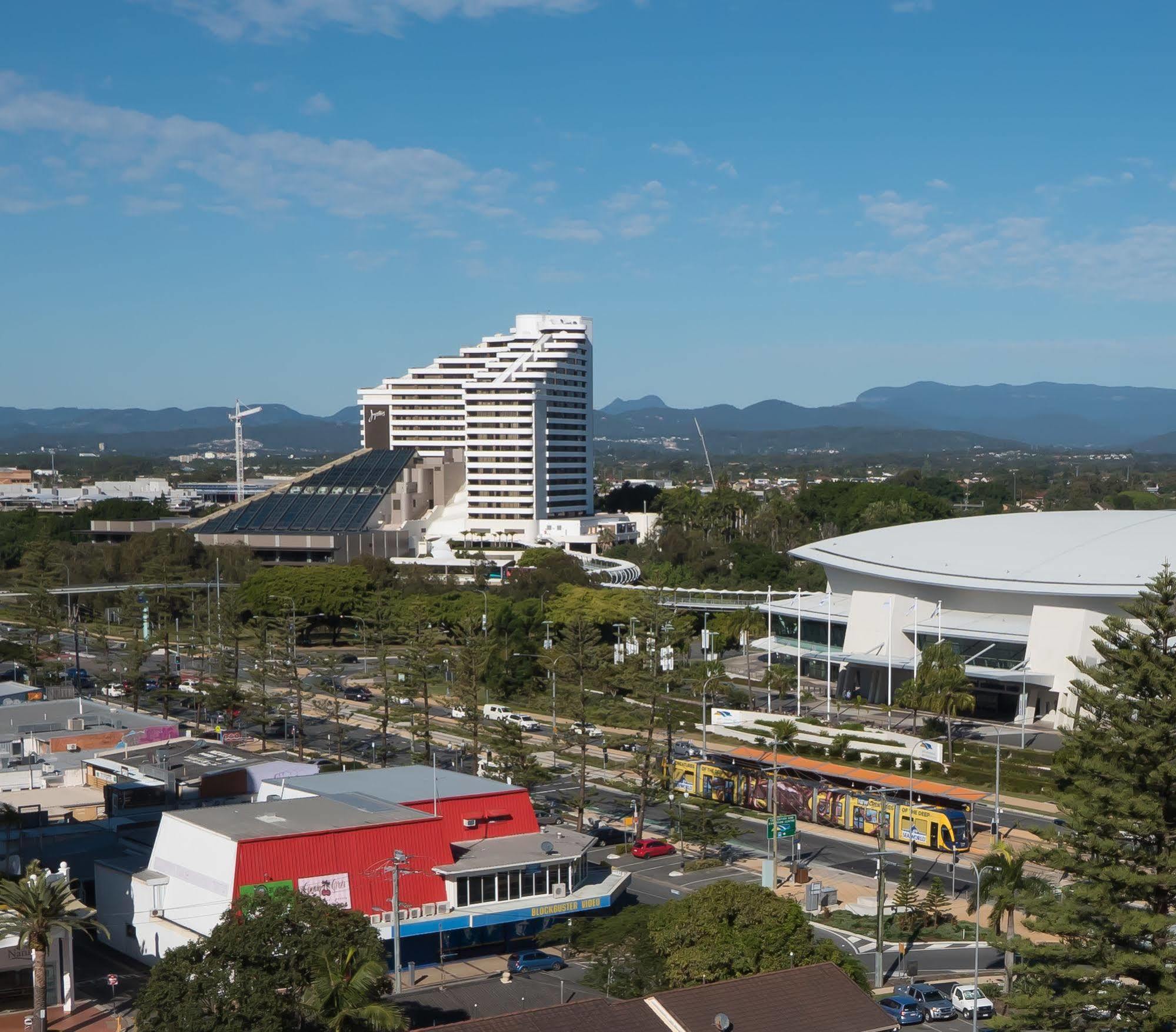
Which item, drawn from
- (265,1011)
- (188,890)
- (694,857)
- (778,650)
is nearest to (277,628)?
(778,650)

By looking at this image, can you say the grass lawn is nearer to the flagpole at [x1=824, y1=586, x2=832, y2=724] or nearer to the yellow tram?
the yellow tram

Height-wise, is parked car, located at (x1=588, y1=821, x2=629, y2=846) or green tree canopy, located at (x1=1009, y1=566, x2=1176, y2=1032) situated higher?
green tree canopy, located at (x1=1009, y1=566, x2=1176, y2=1032)

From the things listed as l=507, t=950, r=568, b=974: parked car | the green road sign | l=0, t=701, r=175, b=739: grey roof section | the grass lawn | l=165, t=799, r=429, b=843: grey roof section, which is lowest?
the grass lawn

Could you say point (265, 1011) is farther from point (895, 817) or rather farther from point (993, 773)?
point (993, 773)

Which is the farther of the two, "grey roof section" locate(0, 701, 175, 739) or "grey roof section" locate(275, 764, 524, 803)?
"grey roof section" locate(0, 701, 175, 739)

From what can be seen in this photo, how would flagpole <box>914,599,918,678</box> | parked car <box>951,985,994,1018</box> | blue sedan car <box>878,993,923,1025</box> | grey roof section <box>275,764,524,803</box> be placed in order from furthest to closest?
flagpole <box>914,599,918,678</box> → grey roof section <box>275,764,524,803</box> → parked car <box>951,985,994,1018</box> → blue sedan car <box>878,993,923,1025</box>

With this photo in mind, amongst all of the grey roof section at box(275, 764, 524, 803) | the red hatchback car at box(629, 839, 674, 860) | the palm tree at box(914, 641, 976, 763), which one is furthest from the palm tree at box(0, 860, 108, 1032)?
the palm tree at box(914, 641, 976, 763)

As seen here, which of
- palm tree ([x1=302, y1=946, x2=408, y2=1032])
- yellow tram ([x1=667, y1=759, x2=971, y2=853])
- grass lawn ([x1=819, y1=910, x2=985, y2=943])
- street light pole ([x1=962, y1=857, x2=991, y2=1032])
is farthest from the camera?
yellow tram ([x1=667, y1=759, x2=971, y2=853])

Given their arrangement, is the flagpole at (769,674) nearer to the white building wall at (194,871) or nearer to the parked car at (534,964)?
the parked car at (534,964)
